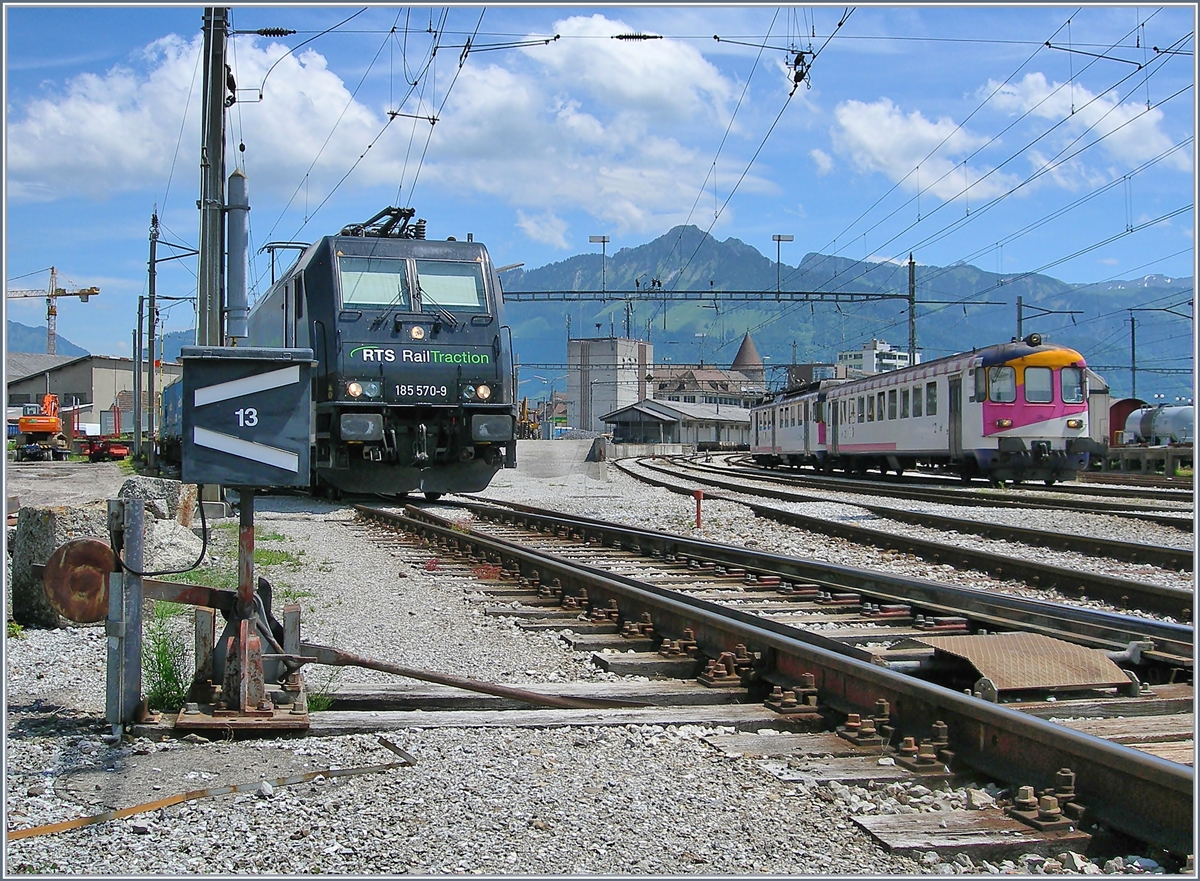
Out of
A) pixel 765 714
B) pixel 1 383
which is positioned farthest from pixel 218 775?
pixel 1 383

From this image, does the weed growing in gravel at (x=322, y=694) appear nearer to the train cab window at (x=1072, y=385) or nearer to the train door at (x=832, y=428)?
the train cab window at (x=1072, y=385)

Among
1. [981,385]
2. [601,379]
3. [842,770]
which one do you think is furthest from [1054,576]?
[601,379]

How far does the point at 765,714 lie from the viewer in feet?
14.6

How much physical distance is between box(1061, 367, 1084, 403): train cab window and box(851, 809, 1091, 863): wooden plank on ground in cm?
1986

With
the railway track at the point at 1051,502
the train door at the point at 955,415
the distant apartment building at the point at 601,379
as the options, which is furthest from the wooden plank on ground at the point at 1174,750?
the distant apartment building at the point at 601,379

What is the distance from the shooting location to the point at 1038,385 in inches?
830

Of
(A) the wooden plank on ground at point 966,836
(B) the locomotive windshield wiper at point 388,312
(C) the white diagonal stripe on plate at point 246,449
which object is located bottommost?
(A) the wooden plank on ground at point 966,836

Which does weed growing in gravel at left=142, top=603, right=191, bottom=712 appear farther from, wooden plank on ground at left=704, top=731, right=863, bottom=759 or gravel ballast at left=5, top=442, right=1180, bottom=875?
wooden plank on ground at left=704, top=731, right=863, bottom=759

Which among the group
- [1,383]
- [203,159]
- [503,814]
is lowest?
[503,814]

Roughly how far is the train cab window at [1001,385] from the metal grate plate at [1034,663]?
16.7 meters

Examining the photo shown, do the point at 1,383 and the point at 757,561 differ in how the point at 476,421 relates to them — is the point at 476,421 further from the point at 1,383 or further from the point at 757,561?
the point at 1,383

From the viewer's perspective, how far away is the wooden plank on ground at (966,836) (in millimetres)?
3033

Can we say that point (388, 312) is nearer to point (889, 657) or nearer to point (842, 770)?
point (889, 657)

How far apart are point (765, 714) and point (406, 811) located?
172cm
